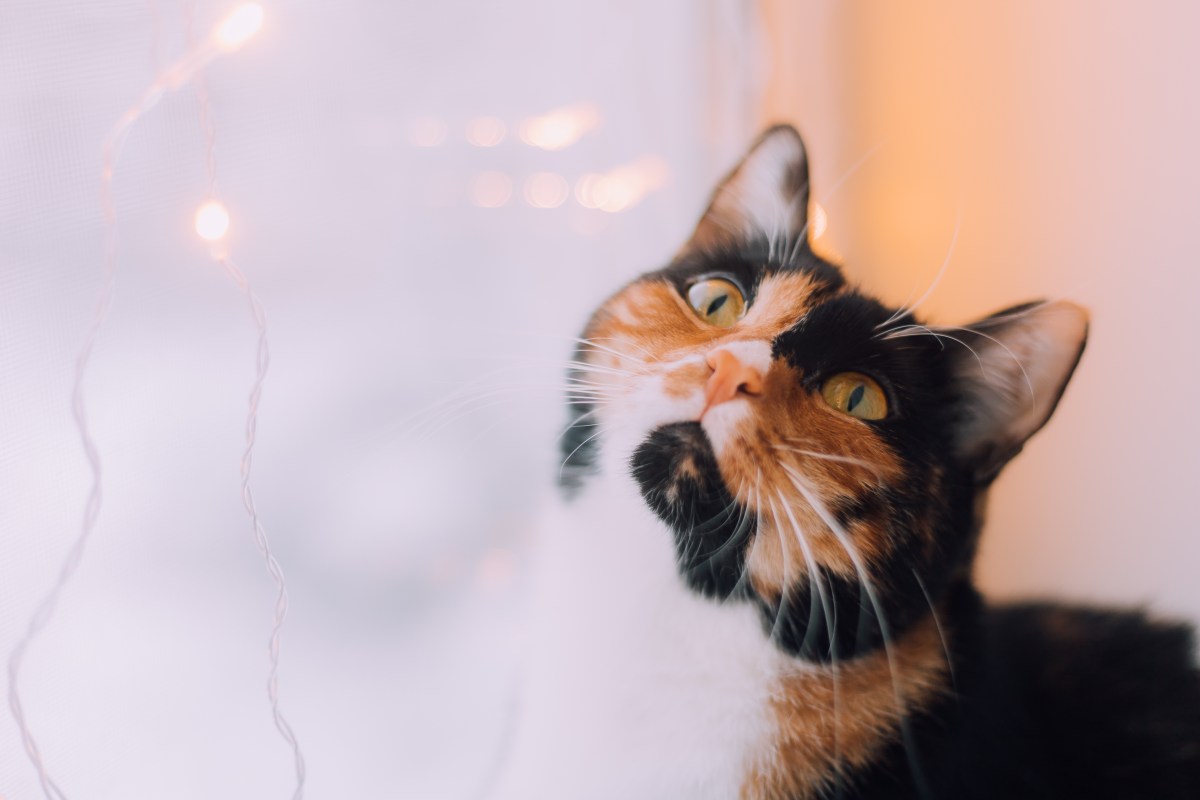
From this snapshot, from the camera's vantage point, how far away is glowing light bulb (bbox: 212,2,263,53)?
0.53m

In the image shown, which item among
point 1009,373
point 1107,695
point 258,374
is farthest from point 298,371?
point 1107,695

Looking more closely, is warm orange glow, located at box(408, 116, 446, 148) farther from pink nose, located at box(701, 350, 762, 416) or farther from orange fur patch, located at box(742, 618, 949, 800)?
orange fur patch, located at box(742, 618, 949, 800)

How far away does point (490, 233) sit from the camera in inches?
34.1

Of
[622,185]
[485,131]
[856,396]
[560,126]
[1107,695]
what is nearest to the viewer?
[856,396]

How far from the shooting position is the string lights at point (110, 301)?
1.47ft

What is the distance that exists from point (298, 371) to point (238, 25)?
27cm

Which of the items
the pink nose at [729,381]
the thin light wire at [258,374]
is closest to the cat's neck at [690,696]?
the pink nose at [729,381]

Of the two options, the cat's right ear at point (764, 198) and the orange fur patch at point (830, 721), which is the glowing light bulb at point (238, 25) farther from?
the orange fur patch at point (830, 721)

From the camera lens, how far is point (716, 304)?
2.17 ft

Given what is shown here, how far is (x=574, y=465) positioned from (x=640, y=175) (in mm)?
559

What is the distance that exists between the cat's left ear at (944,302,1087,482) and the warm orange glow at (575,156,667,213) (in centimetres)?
55

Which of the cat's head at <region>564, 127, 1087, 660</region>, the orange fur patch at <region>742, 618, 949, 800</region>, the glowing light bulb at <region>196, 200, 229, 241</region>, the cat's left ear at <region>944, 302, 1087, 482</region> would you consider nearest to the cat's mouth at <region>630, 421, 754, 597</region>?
the cat's head at <region>564, 127, 1087, 660</region>

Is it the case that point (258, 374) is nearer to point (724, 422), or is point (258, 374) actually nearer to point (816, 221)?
point (724, 422)

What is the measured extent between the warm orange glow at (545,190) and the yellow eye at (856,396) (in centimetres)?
49
